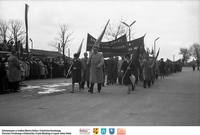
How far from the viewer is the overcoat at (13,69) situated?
14922 mm

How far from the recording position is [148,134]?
6.62 m

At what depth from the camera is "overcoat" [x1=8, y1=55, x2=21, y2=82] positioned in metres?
14.9

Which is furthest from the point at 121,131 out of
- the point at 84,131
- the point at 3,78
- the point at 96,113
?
the point at 3,78

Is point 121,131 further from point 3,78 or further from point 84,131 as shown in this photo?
point 3,78

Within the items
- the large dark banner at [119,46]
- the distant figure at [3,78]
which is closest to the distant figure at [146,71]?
the large dark banner at [119,46]

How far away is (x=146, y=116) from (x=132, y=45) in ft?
35.3

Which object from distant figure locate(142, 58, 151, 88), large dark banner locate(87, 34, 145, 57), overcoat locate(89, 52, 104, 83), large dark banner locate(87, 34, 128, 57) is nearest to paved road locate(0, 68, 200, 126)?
overcoat locate(89, 52, 104, 83)

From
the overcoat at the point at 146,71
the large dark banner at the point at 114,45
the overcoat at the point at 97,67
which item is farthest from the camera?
the large dark banner at the point at 114,45

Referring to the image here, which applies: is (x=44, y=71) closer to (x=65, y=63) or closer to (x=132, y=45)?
(x=65, y=63)

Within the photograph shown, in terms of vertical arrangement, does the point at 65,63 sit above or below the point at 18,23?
below

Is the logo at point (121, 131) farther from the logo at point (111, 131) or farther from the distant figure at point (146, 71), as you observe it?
the distant figure at point (146, 71)

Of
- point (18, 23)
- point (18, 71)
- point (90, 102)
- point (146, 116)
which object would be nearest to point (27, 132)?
point (146, 116)

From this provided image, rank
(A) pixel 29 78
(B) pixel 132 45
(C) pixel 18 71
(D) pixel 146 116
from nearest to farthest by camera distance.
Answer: (D) pixel 146 116 → (C) pixel 18 71 → (B) pixel 132 45 → (A) pixel 29 78

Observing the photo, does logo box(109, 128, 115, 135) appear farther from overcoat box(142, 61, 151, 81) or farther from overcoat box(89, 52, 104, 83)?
overcoat box(142, 61, 151, 81)
